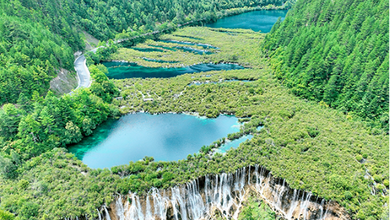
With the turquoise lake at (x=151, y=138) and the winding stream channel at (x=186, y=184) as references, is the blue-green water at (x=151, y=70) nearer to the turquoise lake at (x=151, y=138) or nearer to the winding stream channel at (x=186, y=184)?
the turquoise lake at (x=151, y=138)

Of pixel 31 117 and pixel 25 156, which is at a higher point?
pixel 31 117

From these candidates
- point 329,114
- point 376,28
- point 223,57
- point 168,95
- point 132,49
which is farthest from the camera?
point 132,49

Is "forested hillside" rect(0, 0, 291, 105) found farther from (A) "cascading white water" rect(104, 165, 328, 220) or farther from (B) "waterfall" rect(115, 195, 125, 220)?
(A) "cascading white water" rect(104, 165, 328, 220)

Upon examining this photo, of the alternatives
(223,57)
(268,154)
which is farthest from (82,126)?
(223,57)

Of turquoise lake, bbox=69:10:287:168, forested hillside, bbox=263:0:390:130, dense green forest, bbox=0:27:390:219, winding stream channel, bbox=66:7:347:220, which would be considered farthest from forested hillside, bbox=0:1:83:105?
forested hillside, bbox=263:0:390:130

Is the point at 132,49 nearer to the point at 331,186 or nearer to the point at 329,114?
the point at 329,114

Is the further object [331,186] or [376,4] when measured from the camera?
[376,4]

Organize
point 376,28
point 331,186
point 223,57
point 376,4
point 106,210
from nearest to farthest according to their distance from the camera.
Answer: point 106,210, point 331,186, point 376,28, point 376,4, point 223,57

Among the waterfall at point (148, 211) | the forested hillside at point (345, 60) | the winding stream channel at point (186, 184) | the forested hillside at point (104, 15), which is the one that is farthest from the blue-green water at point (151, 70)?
the waterfall at point (148, 211)
